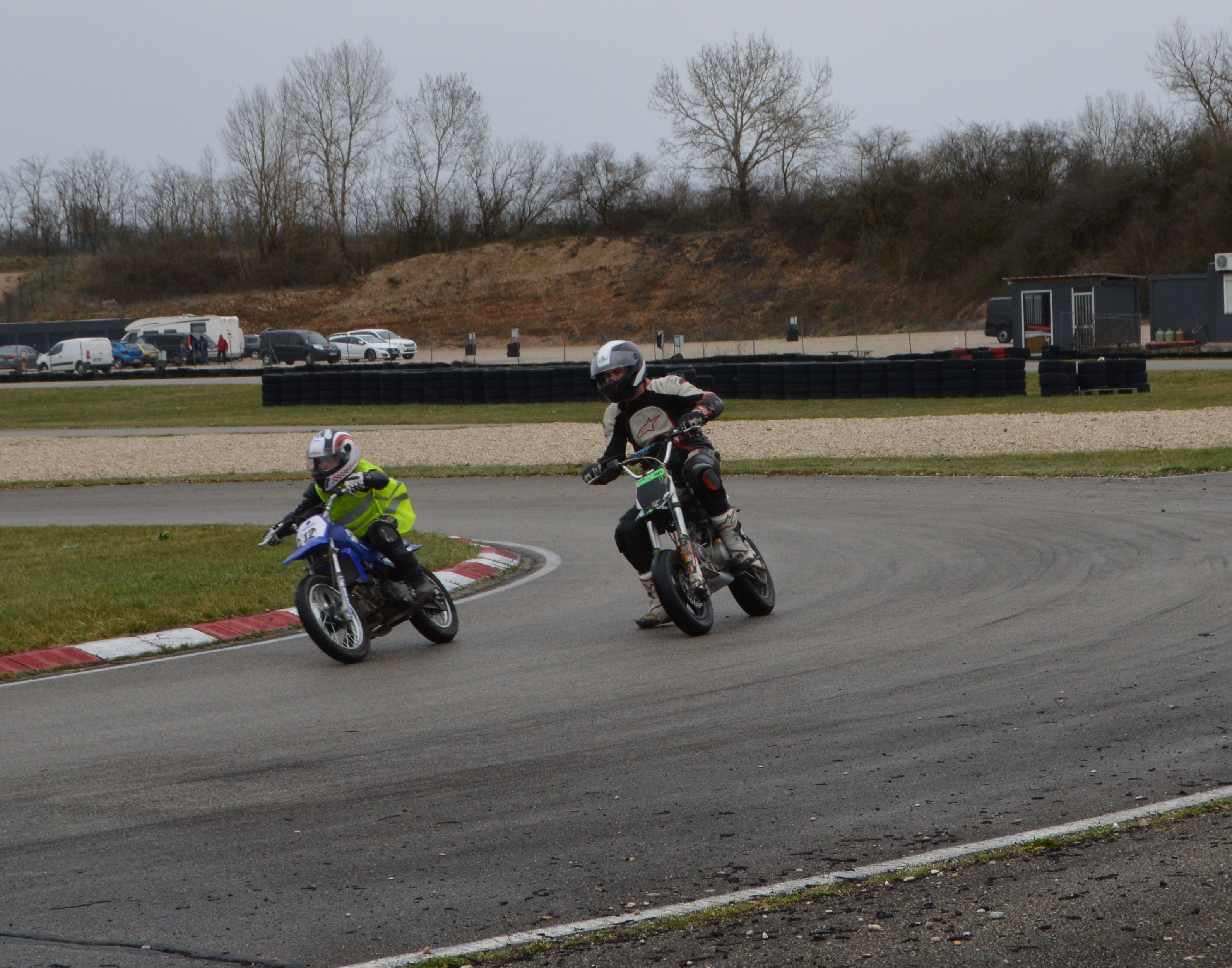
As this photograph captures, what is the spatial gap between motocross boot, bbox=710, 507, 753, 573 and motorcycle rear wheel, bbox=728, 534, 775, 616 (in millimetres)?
63

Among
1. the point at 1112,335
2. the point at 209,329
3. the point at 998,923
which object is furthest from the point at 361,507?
the point at 209,329

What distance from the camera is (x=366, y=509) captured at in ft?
28.1

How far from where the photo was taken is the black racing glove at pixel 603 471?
27.5 feet

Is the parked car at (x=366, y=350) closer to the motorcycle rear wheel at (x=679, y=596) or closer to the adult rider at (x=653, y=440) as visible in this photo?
the adult rider at (x=653, y=440)

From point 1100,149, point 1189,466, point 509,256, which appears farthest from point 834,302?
point 1189,466

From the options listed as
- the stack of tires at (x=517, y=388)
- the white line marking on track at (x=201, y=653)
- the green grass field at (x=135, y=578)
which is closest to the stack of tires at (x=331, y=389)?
the stack of tires at (x=517, y=388)

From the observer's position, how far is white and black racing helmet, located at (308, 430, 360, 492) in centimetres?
834

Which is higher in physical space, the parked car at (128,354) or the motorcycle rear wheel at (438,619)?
the parked car at (128,354)

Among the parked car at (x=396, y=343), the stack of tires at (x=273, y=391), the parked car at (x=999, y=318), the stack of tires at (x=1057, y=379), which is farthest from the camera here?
the parked car at (x=396, y=343)

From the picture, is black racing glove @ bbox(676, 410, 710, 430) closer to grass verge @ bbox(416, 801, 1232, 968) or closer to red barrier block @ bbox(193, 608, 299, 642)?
red barrier block @ bbox(193, 608, 299, 642)

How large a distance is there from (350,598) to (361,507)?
591 mm

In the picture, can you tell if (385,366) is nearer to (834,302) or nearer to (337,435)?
(834,302)

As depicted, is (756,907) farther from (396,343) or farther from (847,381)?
(396,343)

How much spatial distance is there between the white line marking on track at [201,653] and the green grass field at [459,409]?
16.7m
